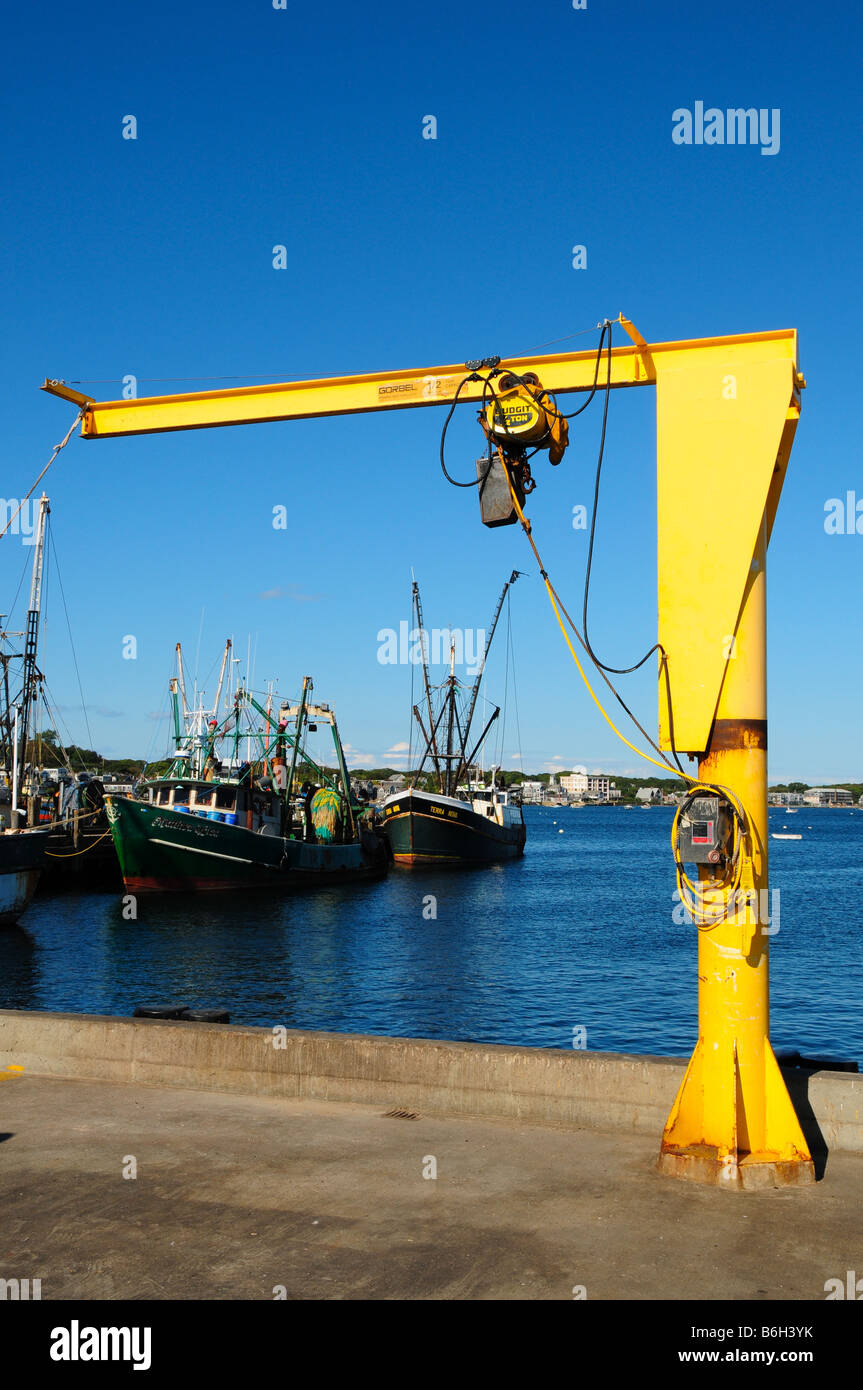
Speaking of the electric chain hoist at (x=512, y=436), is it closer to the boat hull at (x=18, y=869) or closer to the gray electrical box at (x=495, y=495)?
the gray electrical box at (x=495, y=495)

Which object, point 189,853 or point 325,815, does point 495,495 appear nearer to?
point 189,853

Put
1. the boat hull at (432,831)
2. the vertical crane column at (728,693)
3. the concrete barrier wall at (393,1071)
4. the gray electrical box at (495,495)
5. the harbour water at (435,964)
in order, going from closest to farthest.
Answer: the vertical crane column at (728,693) < the concrete barrier wall at (393,1071) < the gray electrical box at (495,495) < the harbour water at (435,964) < the boat hull at (432,831)

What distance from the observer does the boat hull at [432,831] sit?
208 ft

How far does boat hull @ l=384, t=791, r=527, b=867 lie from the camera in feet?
208

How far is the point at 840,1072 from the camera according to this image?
23.6 feet

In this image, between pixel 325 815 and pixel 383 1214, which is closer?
pixel 383 1214

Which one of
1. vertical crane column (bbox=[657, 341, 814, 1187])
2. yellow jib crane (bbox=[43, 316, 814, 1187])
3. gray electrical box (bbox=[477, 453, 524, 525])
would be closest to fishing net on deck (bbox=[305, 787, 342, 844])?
gray electrical box (bbox=[477, 453, 524, 525])

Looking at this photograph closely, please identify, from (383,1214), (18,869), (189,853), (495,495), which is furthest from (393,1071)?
(189,853)

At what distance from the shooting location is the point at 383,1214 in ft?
18.1

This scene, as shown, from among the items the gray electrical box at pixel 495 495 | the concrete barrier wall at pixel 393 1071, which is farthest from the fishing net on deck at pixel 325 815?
the gray electrical box at pixel 495 495

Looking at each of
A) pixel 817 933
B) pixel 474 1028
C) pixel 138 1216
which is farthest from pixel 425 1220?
pixel 817 933

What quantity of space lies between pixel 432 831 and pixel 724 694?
5842 centimetres

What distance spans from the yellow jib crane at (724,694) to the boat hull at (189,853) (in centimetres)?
3732

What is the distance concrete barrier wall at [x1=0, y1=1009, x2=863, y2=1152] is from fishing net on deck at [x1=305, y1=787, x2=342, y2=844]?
4677 centimetres
